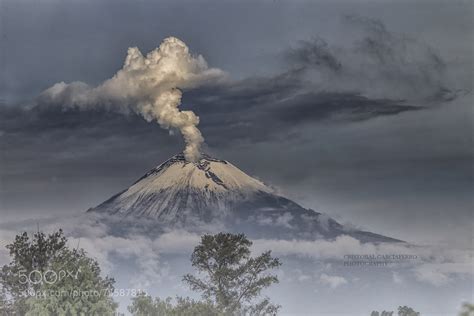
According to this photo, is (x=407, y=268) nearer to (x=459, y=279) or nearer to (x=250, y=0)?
(x=459, y=279)

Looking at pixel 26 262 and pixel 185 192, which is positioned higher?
pixel 185 192

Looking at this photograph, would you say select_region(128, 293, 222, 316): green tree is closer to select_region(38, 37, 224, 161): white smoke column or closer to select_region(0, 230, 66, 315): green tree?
select_region(0, 230, 66, 315): green tree

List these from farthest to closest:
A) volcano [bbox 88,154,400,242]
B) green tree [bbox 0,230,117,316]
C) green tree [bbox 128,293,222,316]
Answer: volcano [bbox 88,154,400,242] < green tree [bbox 128,293,222,316] < green tree [bbox 0,230,117,316]

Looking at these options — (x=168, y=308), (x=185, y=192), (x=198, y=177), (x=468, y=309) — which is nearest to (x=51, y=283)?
(x=168, y=308)

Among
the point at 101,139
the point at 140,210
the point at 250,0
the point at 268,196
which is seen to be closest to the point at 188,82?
the point at 101,139

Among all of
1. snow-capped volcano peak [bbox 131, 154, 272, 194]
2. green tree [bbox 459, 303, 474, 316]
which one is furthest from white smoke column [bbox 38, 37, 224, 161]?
green tree [bbox 459, 303, 474, 316]

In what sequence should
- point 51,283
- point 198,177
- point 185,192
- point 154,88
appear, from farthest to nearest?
point 185,192
point 198,177
point 154,88
point 51,283

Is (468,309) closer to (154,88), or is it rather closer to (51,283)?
(51,283)
